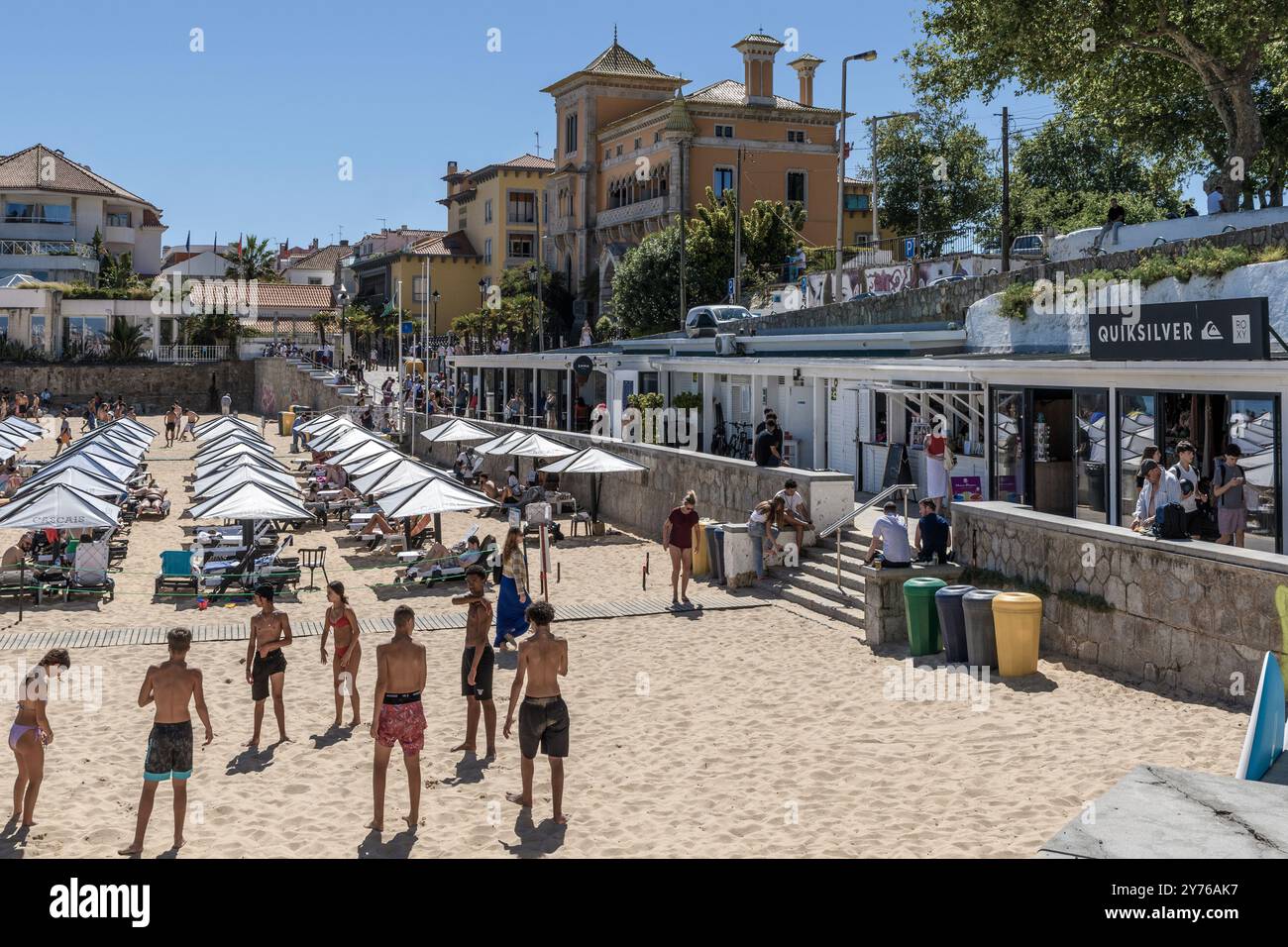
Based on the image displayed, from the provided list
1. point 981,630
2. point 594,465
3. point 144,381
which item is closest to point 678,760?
point 981,630

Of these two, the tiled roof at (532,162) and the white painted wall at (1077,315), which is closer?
the white painted wall at (1077,315)

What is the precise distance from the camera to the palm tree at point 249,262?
91.8 meters

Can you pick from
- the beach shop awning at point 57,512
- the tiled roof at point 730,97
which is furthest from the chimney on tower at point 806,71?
the beach shop awning at point 57,512

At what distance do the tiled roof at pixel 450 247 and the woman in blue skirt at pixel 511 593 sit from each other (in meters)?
73.6

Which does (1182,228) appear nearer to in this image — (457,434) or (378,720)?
(457,434)

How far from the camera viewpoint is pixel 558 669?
8992mm

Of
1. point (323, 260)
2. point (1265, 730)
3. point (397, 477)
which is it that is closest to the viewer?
point (1265, 730)

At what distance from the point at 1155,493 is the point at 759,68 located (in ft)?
169

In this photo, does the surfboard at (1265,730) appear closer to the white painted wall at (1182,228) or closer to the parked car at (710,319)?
the white painted wall at (1182,228)

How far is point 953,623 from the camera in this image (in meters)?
13.2

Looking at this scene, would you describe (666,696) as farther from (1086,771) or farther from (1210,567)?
(1210,567)
